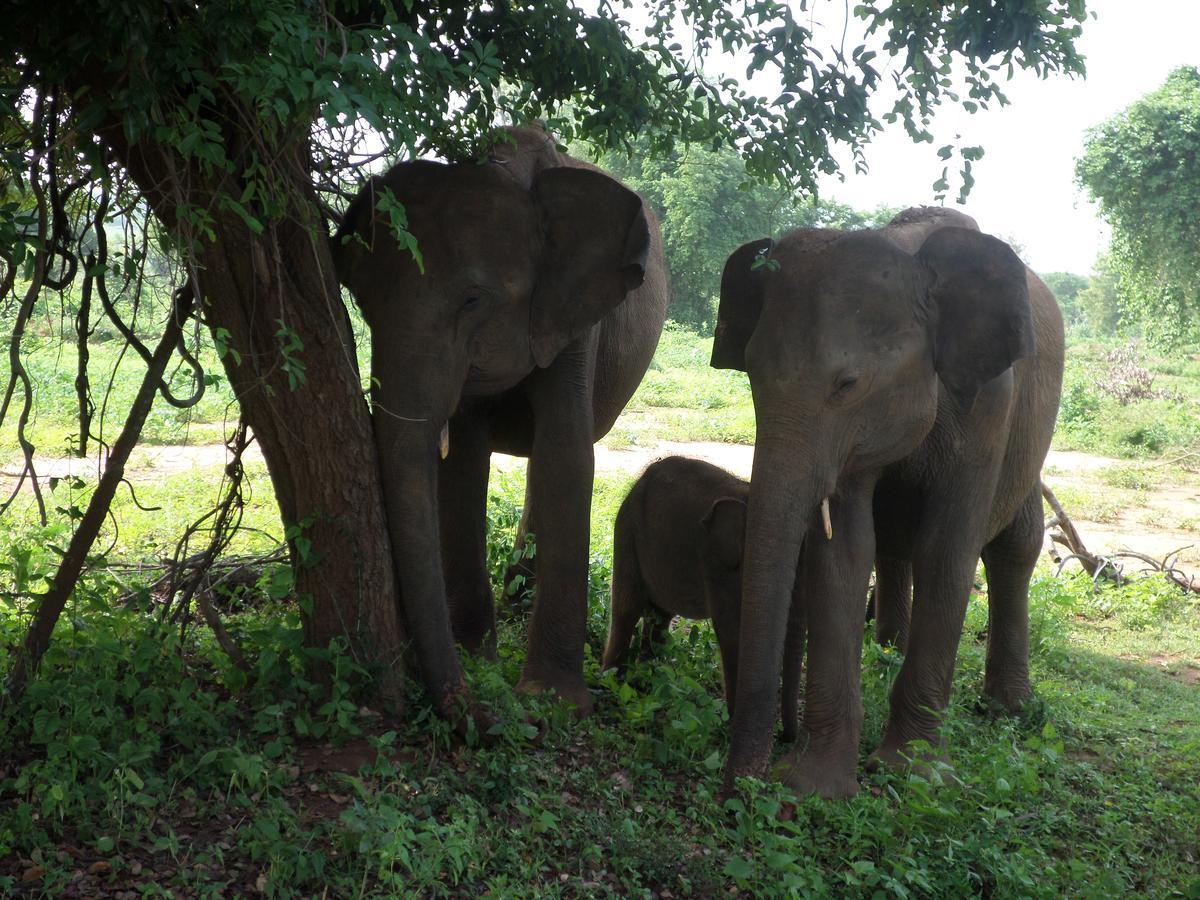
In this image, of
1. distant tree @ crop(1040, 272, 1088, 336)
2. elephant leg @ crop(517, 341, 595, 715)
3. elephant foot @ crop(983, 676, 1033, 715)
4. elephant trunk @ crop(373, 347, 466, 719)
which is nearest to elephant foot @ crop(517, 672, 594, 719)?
elephant leg @ crop(517, 341, 595, 715)

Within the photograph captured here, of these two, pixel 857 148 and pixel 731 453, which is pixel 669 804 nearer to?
pixel 857 148

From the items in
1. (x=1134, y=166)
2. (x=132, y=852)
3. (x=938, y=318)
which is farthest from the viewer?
(x=1134, y=166)

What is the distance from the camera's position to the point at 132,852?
3.78m

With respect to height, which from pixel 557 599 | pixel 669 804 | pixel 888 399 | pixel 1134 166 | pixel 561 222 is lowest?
pixel 669 804

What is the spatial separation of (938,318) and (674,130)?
4.95 ft

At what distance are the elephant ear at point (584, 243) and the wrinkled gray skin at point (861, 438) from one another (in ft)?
1.57

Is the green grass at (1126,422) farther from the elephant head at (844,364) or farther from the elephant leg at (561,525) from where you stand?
the elephant leg at (561,525)

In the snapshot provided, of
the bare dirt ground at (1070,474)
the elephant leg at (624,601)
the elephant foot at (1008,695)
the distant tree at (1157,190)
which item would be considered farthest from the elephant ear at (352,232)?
the distant tree at (1157,190)

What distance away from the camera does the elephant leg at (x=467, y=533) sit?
6270 mm

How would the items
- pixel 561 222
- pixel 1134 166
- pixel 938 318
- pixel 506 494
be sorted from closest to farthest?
pixel 938 318, pixel 561 222, pixel 506 494, pixel 1134 166

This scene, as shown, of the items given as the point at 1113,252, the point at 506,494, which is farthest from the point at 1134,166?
the point at 506,494

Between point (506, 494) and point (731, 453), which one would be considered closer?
point (506, 494)

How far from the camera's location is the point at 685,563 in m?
6.01

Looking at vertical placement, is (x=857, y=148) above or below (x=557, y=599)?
above
